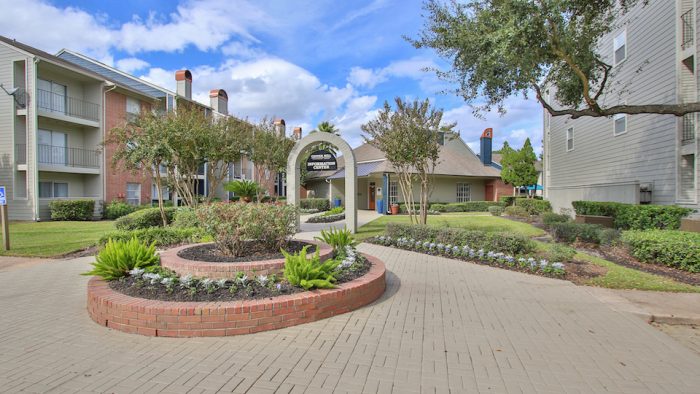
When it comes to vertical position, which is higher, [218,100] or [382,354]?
[218,100]

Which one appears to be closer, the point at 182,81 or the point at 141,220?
the point at 141,220

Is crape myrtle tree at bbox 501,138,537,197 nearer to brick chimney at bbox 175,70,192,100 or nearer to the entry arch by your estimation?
the entry arch

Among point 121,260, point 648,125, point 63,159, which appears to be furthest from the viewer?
point 63,159

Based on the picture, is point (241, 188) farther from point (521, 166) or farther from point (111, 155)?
point (521, 166)

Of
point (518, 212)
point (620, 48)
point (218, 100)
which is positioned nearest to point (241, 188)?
point (620, 48)

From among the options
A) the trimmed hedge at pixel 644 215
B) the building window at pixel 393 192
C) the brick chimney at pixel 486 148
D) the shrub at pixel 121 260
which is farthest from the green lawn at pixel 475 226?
the brick chimney at pixel 486 148

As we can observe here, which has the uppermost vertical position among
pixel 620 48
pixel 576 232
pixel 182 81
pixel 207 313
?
pixel 182 81

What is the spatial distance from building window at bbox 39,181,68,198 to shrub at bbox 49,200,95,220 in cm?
168

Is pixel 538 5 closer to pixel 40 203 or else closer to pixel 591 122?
pixel 591 122

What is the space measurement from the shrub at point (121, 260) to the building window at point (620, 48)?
57.7 ft

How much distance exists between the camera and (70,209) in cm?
1866

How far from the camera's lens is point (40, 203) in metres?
18.6

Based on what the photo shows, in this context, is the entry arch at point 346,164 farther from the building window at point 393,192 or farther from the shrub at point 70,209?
the building window at point 393,192

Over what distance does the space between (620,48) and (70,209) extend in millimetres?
26509
